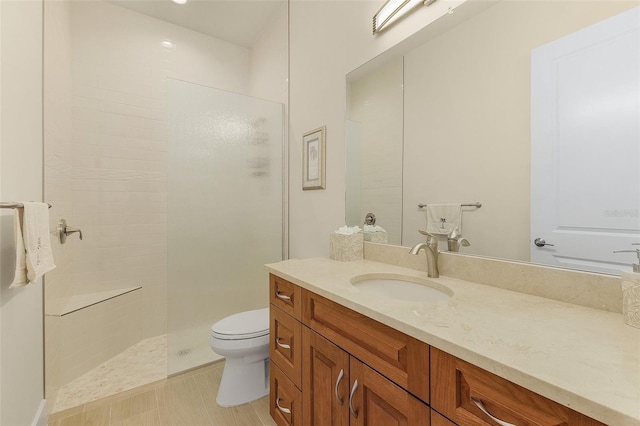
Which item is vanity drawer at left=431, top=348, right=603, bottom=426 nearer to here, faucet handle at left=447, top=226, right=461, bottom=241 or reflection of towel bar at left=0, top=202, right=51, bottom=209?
faucet handle at left=447, top=226, right=461, bottom=241

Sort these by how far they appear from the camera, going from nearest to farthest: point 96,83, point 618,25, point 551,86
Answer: point 618,25
point 551,86
point 96,83

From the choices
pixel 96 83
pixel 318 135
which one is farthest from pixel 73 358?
pixel 318 135

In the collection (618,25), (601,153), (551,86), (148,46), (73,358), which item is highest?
(148,46)

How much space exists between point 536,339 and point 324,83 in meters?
1.86

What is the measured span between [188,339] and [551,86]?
8.02ft

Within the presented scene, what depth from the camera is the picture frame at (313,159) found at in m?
1.98

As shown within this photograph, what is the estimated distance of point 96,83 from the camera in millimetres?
2379

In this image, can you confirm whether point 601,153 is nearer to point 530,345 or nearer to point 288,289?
point 530,345

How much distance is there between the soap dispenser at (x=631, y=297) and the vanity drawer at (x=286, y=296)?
102 cm

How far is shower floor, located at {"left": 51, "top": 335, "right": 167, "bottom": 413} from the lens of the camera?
1.78m

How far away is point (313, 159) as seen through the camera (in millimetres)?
2096

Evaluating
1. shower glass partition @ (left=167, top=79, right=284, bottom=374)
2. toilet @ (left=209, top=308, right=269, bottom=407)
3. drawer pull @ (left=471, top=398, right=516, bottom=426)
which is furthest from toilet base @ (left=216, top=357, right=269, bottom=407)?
drawer pull @ (left=471, top=398, right=516, bottom=426)

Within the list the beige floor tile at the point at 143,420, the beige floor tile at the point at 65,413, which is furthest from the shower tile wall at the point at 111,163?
the beige floor tile at the point at 143,420

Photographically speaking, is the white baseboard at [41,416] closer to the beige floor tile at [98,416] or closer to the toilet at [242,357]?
the beige floor tile at [98,416]
